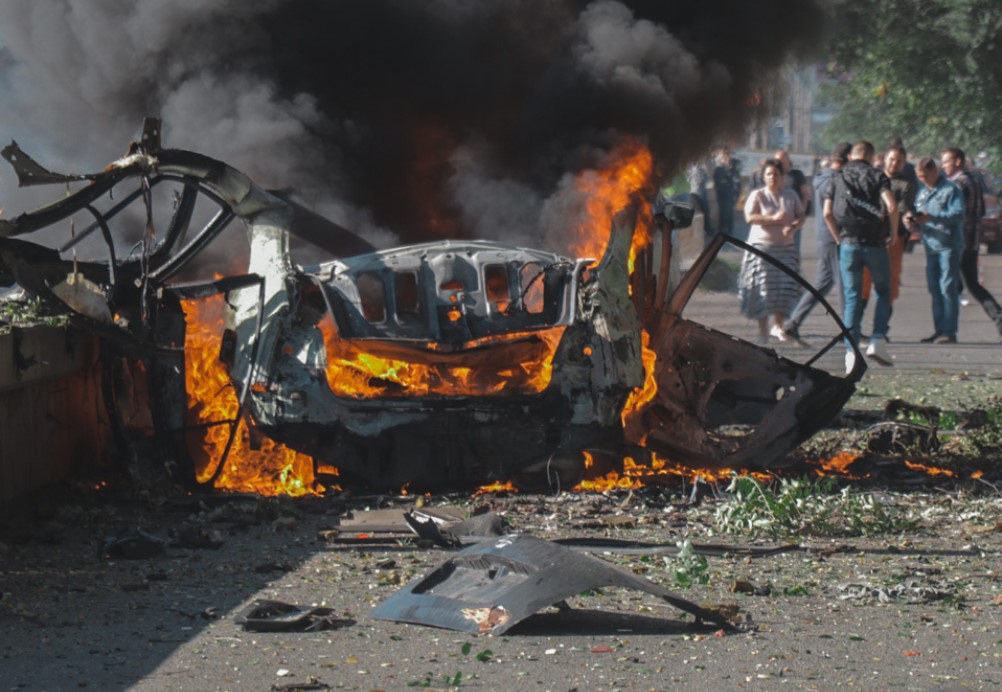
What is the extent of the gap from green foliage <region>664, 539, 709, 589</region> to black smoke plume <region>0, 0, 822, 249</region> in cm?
500

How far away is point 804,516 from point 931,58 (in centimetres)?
1509

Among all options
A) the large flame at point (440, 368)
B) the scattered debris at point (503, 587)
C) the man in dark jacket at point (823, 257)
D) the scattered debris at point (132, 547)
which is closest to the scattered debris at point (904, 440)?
the large flame at point (440, 368)

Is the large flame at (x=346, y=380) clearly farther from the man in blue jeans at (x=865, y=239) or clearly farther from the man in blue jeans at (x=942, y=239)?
the man in blue jeans at (x=942, y=239)

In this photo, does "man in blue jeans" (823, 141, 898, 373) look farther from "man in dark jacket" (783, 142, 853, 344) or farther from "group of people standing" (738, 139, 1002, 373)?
"man in dark jacket" (783, 142, 853, 344)

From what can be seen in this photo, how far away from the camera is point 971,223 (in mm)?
16609

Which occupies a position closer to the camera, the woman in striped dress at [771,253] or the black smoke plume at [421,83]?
the black smoke plume at [421,83]

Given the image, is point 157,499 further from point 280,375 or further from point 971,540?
point 971,540

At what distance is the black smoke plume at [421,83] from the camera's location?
39.2 feet

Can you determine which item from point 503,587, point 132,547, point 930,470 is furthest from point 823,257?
point 503,587

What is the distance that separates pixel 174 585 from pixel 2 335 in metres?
1.89

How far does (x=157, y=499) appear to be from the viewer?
8531 millimetres

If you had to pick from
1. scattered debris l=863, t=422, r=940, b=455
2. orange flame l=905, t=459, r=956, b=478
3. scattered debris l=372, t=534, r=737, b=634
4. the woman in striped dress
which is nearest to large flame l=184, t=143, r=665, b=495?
orange flame l=905, t=459, r=956, b=478

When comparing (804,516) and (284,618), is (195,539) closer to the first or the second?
(284,618)

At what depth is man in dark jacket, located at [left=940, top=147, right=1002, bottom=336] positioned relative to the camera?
648 inches
